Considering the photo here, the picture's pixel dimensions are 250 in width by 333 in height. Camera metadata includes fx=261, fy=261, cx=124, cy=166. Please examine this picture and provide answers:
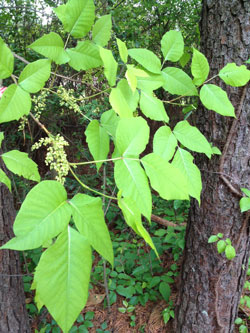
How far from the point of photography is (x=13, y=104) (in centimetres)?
54

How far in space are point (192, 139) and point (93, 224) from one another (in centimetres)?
41

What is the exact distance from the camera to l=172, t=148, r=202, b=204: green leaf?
0.67 m

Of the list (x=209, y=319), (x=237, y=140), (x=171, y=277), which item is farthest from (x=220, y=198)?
(x=171, y=277)

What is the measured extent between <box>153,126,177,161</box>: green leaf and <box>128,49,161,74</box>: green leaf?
0.19 m

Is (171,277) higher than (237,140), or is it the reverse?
(237,140)

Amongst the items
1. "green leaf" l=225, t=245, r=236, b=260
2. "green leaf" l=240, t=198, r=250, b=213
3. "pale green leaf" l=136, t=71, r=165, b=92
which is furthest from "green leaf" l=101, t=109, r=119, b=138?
"green leaf" l=225, t=245, r=236, b=260

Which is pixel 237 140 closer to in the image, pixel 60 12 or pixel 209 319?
pixel 60 12

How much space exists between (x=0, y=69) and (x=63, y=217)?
1.14 ft

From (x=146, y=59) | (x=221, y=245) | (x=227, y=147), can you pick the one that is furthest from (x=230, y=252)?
(x=146, y=59)

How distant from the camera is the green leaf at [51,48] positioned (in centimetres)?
59

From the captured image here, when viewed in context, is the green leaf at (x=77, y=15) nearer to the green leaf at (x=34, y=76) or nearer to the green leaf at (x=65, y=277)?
the green leaf at (x=34, y=76)

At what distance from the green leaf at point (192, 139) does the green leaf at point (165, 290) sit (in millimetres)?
1641

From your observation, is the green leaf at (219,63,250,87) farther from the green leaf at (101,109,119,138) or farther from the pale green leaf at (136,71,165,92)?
the green leaf at (101,109,119,138)

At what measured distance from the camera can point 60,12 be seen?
652 millimetres
